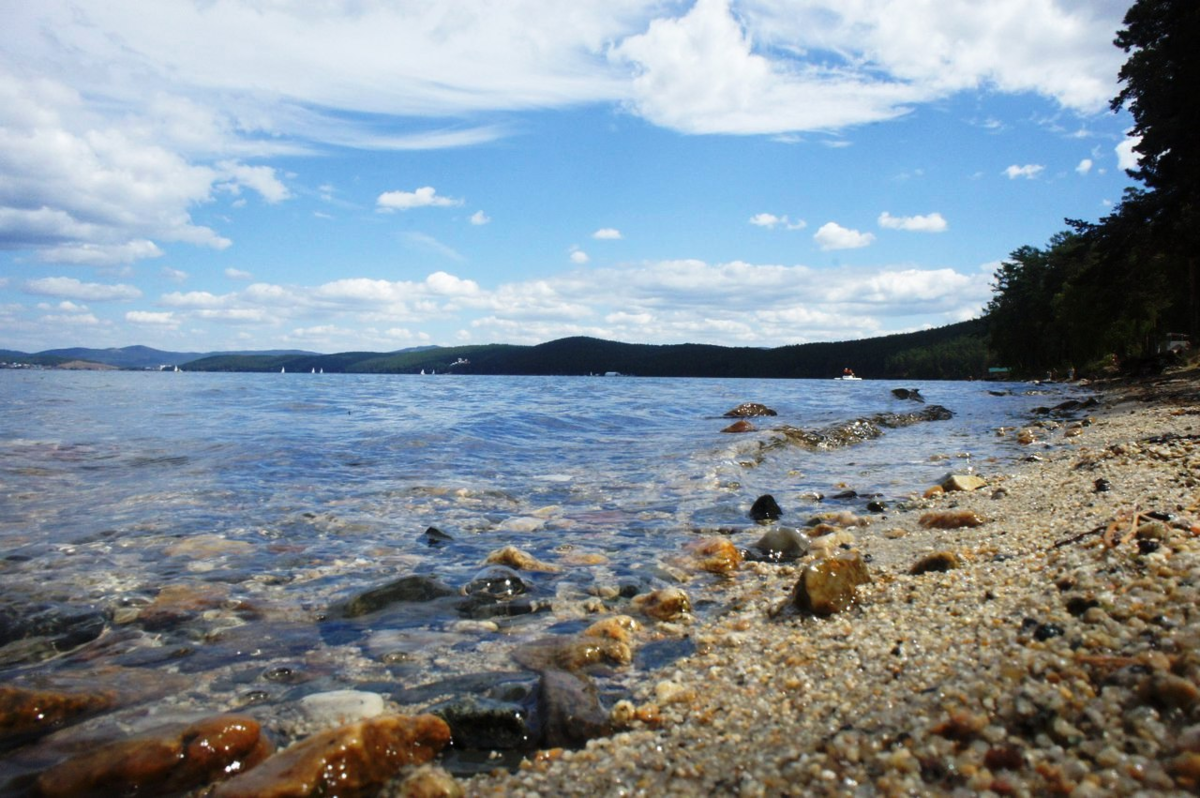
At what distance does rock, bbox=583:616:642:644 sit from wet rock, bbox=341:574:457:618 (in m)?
1.60

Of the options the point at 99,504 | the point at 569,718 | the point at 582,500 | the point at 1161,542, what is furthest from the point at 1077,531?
the point at 99,504

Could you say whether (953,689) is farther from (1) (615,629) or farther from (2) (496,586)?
(2) (496,586)

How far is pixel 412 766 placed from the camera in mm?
3074

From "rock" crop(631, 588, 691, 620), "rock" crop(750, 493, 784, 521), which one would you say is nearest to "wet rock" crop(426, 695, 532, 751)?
"rock" crop(631, 588, 691, 620)

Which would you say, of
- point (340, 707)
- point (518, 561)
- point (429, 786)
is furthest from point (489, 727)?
point (518, 561)

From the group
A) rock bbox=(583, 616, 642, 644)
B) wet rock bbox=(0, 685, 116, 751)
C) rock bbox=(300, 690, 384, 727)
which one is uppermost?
wet rock bbox=(0, 685, 116, 751)

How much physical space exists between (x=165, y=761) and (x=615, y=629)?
2.67 m

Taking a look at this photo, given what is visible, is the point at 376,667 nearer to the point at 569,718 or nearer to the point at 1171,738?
the point at 569,718

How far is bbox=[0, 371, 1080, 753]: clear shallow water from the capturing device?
15.0 feet

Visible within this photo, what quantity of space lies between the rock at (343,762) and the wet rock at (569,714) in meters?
0.54

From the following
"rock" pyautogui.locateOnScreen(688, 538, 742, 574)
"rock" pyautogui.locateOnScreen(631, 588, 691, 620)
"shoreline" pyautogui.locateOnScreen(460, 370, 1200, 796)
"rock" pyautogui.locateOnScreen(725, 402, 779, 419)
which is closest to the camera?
"shoreline" pyautogui.locateOnScreen(460, 370, 1200, 796)

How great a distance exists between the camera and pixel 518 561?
6.64 metres

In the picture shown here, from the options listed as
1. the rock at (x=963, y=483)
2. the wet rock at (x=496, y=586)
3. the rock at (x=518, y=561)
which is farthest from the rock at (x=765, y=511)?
the wet rock at (x=496, y=586)

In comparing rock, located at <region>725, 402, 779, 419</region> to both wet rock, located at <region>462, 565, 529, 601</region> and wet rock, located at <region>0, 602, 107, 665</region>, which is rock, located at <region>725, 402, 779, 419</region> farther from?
wet rock, located at <region>0, 602, 107, 665</region>
